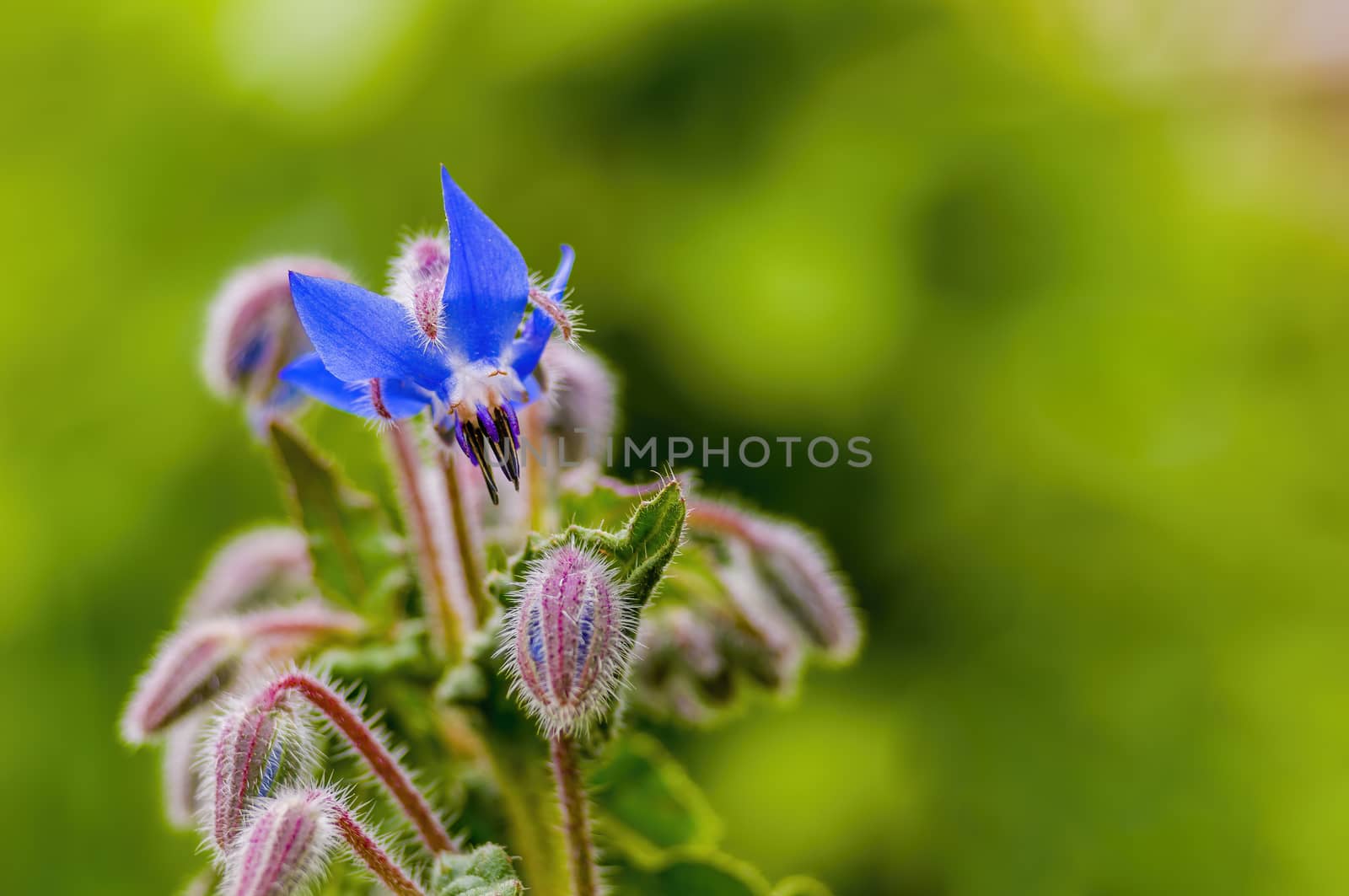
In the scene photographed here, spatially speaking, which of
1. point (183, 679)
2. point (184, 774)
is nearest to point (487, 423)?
point (183, 679)

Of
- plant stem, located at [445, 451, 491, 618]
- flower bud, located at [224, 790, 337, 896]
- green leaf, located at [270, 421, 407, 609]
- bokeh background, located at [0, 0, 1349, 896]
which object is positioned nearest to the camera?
flower bud, located at [224, 790, 337, 896]

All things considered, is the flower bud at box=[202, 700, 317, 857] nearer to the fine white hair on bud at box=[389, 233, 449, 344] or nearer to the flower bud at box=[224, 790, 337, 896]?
the flower bud at box=[224, 790, 337, 896]

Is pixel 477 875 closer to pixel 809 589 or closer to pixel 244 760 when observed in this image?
pixel 244 760

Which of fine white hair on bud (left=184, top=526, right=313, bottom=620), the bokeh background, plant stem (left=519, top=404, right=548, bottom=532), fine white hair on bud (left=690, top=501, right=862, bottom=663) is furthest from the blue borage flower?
the bokeh background

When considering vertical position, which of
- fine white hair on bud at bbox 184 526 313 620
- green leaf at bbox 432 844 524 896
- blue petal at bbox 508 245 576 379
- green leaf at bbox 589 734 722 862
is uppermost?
blue petal at bbox 508 245 576 379

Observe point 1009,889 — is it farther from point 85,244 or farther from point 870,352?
point 85,244

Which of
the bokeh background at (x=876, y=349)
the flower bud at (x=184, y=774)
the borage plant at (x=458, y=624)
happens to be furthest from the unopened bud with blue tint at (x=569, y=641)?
the bokeh background at (x=876, y=349)

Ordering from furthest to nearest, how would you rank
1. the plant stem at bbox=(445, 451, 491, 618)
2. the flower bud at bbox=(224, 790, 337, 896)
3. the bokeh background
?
the bokeh background → the plant stem at bbox=(445, 451, 491, 618) → the flower bud at bbox=(224, 790, 337, 896)
